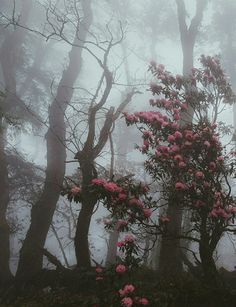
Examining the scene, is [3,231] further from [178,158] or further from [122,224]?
[178,158]

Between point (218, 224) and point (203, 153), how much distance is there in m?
1.23

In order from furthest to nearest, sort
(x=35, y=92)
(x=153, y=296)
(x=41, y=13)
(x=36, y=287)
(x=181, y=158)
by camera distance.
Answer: (x=41, y=13) < (x=35, y=92) < (x=36, y=287) < (x=181, y=158) < (x=153, y=296)

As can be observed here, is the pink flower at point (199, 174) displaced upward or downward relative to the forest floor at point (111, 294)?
upward

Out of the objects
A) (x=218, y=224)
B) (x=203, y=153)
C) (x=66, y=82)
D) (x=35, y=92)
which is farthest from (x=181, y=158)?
(x=35, y=92)

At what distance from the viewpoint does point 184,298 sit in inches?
209

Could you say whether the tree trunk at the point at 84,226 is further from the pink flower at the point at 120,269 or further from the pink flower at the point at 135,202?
the pink flower at the point at 120,269

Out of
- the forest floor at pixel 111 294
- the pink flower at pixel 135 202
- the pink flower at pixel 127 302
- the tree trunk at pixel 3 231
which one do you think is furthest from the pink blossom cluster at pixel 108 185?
the tree trunk at pixel 3 231

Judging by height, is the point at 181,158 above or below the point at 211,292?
above

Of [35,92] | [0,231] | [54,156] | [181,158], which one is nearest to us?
[181,158]

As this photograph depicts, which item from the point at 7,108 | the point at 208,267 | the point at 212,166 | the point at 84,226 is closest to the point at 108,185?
the point at 84,226

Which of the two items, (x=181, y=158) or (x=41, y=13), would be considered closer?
(x=181, y=158)

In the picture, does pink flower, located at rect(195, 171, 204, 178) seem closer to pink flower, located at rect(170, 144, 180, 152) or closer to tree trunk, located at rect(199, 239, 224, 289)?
pink flower, located at rect(170, 144, 180, 152)

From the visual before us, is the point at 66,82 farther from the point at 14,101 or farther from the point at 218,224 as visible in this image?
the point at 218,224

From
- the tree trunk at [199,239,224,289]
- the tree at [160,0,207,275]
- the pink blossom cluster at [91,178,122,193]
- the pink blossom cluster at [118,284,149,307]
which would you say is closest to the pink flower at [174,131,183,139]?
the tree at [160,0,207,275]
